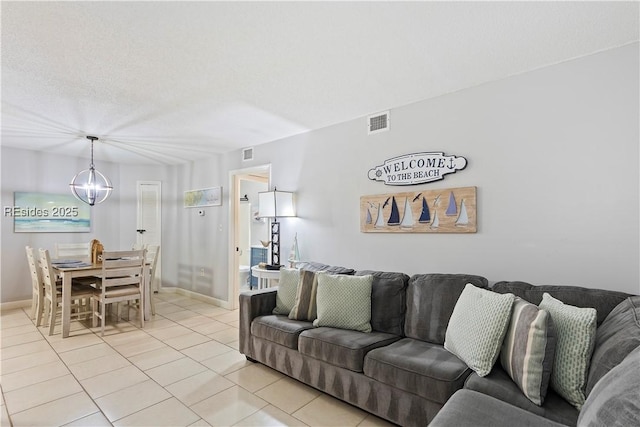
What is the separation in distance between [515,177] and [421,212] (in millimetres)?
789

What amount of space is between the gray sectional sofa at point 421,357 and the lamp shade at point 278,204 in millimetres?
1022

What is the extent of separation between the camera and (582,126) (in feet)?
7.63

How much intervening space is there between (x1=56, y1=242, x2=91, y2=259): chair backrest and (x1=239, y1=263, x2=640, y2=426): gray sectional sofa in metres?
3.46

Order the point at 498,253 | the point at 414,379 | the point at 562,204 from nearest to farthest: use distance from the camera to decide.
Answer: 1. the point at 414,379
2. the point at 562,204
3. the point at 498,253

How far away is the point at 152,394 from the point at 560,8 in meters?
3.63

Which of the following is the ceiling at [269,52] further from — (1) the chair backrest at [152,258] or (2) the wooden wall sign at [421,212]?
(1) the chair backrest at [152,258]

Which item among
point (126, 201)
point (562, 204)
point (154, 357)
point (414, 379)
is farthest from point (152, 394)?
point (126, 201)

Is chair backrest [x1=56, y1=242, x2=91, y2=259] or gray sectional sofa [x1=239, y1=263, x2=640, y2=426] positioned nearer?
gray sectional sofa [x1=239, y1=263, x2=640, y2=426]

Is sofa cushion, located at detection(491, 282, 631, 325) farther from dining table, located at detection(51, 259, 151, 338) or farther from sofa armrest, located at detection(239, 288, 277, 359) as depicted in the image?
dining table, located at detection(51, 259, 151, 338)

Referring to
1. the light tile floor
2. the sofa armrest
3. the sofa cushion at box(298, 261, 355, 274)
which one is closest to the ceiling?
the sofa cushion at box(298, 261, 355, 274)

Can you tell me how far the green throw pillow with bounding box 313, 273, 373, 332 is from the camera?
105 inches

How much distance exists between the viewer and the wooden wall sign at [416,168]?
2893 mm

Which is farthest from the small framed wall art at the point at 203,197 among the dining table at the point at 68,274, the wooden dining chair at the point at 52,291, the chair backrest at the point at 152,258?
the wooden dining chair at the point at 52,291

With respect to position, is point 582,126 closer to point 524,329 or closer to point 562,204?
point 562,204
